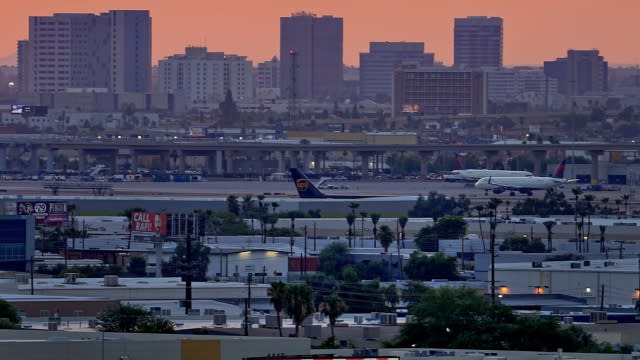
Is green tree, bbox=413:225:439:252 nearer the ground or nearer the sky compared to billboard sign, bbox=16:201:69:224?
nearer the ground

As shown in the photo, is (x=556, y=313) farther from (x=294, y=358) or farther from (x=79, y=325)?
(x=294, y=358)

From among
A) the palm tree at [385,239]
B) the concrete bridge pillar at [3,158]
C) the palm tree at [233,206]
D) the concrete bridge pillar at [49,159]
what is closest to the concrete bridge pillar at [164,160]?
the concrete bridge pillar at [49,159]

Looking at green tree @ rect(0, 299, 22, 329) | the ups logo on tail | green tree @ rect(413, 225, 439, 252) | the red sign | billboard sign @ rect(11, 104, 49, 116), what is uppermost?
billboard sign @ rect(11, 104, 49, 116)

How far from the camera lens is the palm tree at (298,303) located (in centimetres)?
3962

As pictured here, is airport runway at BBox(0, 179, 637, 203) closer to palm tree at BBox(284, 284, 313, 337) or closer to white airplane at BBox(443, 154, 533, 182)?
white airplane at BBox(443, 154, 533, 182)

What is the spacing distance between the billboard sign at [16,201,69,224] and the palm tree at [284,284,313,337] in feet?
123

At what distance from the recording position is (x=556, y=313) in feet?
154

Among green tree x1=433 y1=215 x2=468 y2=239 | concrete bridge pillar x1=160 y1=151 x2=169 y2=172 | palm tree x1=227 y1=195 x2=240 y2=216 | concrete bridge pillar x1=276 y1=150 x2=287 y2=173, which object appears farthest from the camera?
concrete bridge pillar x1=160 y1=151 x2=169 y2=172

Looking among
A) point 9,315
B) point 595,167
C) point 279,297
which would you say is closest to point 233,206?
point 595,167

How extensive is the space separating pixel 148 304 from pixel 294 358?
72.1 ft

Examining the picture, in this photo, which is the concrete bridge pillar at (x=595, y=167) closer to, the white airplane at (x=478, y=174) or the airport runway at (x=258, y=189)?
the white airplane at (x=478, y=174)

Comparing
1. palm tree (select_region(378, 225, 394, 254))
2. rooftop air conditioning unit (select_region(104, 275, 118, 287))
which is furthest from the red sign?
rooftop air conditioning unit (select_region(104, 275, 118, 287))

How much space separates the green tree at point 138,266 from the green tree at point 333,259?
4782 mm

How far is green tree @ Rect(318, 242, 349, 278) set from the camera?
64.1 metres
